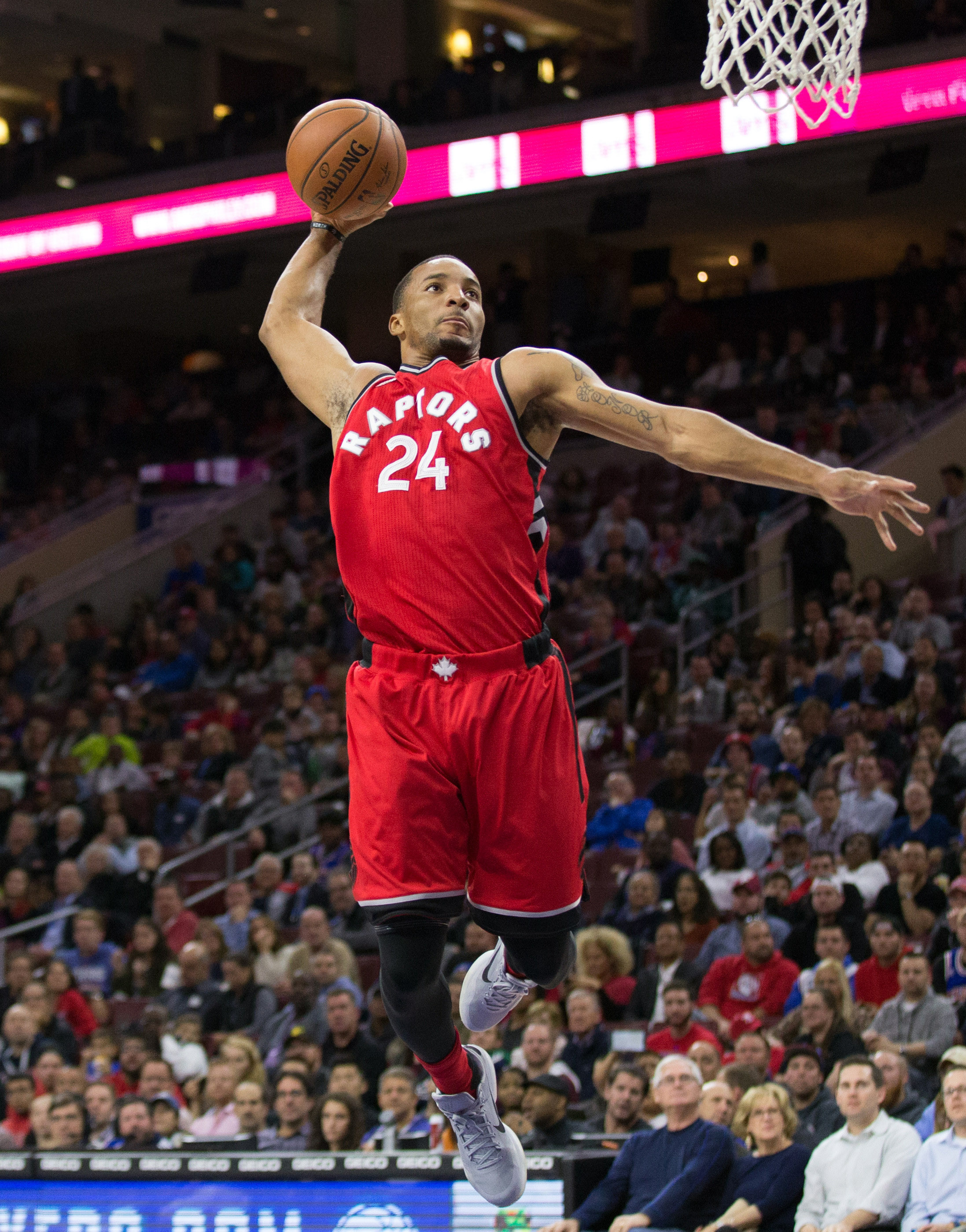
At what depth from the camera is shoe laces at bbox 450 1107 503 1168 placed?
439 centimetres

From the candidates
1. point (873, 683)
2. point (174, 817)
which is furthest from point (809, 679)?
point (174, 817)

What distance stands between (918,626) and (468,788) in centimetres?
872

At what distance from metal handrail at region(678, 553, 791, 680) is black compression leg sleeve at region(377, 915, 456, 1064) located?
979cm

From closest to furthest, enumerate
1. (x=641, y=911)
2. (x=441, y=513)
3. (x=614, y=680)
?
(x=441, y=513) < (x=641, y=911) < (x=614, y=680)

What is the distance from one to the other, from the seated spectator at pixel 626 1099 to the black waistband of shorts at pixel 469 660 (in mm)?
4409

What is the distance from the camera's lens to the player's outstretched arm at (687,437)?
3.61m

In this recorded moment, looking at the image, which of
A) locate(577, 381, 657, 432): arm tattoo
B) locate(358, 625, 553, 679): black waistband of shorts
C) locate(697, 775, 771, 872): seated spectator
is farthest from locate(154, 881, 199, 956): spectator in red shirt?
locate(577, 381, 657, 432): arm tattoo

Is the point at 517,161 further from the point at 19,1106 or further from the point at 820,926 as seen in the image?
the point at 19,1106

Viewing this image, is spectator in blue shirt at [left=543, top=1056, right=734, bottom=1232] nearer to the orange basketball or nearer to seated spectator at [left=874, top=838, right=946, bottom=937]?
seated spectator at [left=874, top=838, right=946, bottom=937]

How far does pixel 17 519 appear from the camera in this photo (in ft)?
70.8

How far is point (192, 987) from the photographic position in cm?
1114

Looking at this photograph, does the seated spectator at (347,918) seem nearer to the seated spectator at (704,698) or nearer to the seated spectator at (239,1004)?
the seated spectator at (239,1004)

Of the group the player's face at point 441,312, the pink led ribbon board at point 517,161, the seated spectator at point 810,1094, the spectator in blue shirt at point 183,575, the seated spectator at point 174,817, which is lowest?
the seated spectator at point 810,1094

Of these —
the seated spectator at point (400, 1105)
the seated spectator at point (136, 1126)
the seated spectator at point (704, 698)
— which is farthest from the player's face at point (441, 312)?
the seated spectator at point (704, 698)
